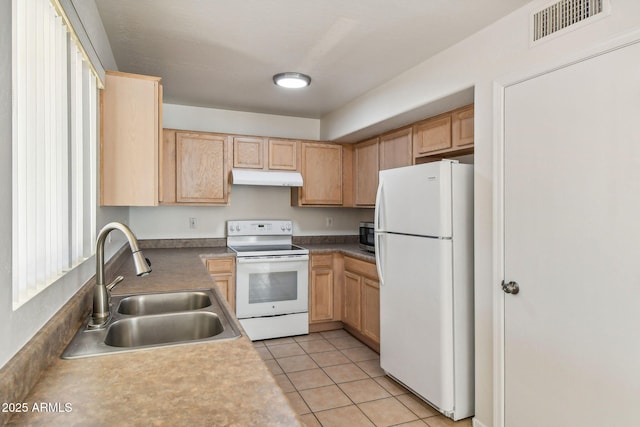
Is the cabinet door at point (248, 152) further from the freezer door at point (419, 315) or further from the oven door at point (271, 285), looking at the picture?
the freezer door at point (419, 315)

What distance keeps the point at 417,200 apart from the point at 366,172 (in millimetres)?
1567

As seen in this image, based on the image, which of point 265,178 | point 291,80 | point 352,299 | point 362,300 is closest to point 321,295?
point 352,299

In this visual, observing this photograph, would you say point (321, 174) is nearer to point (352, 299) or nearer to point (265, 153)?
point (265, 153)

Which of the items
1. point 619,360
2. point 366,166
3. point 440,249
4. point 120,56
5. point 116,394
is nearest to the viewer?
point 116,394

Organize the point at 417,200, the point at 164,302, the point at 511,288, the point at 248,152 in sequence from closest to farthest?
the point at 164,302
the point at 511,288
the point at 417,200
the point at 248,152

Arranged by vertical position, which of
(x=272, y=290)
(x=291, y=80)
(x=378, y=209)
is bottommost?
(x=272, y=290)

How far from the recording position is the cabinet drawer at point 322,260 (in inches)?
157

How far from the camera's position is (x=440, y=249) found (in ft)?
7.64

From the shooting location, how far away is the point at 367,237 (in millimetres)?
3859

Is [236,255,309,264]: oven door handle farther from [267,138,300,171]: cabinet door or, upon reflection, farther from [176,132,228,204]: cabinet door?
[267,138,300,171]: cabinet door

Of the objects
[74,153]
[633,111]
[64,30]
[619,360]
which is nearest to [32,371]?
[74,153]

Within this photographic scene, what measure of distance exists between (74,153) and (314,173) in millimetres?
2837

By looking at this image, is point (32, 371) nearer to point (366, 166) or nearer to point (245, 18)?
point (245, 18)

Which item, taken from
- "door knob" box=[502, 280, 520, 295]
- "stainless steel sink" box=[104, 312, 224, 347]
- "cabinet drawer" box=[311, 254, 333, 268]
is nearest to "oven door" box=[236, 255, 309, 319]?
"cabinet drawer" box=[311, 254, 333, 268]
